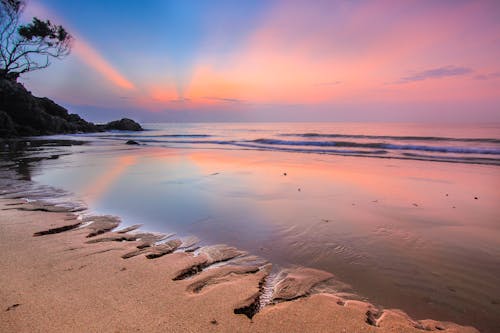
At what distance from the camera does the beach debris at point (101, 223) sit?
3957mm

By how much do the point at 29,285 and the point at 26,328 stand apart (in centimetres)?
63

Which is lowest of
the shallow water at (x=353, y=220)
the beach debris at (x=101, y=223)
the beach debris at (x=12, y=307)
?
the shallow water at (x=353, y=220)

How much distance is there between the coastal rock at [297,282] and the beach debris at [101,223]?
8.40 ft

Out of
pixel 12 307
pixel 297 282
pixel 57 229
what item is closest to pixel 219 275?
pixel 297 282

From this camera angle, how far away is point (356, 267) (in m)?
3.19

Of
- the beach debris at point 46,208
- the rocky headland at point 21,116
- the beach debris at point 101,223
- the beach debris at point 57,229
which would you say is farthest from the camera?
the rocky headland at point 21,116

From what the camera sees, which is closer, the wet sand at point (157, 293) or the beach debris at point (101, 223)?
the wet sand at point (157, 293)

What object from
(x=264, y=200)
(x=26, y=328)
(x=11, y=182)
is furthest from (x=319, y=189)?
(x=11, y=182)

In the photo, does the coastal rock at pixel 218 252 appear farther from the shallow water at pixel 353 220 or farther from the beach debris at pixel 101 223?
the beach debris at pixel 101 223

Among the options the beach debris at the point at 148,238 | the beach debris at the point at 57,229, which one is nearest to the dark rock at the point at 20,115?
the beach debris at the point at 57,229

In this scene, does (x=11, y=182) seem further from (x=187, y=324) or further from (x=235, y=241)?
(x=187, y=324)

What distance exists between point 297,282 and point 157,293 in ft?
4.14

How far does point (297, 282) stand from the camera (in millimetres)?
2785

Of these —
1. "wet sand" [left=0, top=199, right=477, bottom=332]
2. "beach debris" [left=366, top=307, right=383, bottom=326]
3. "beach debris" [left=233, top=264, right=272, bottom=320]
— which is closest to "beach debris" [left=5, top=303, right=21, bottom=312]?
"wet sand" [left=0, top=199, right=477, bottom=332]
